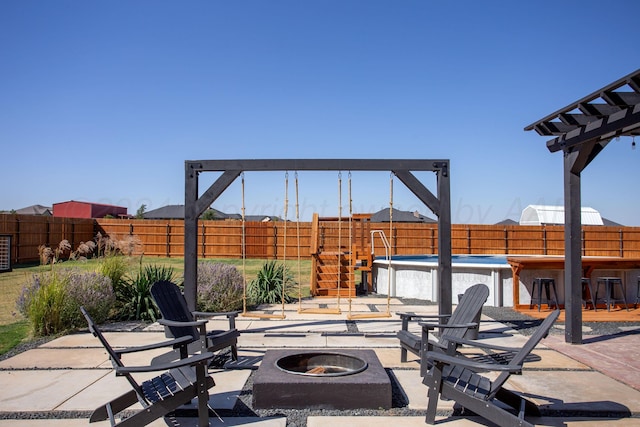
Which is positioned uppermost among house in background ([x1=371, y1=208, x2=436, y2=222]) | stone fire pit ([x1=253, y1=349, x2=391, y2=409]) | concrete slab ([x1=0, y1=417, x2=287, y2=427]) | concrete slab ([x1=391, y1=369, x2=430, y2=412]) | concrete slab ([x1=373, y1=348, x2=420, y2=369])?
house in background ([x1=371, y1=208, x2=436, y2=222])

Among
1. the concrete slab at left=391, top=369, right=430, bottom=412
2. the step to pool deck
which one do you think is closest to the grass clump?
the step to pool deck

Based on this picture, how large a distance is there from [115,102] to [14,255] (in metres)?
8.40

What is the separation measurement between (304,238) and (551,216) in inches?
922

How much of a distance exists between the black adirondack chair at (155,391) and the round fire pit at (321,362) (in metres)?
1.02

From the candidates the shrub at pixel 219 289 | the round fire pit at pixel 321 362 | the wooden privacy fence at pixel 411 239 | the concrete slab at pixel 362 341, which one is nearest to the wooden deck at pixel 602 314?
the concrete slab at pixel 362 341

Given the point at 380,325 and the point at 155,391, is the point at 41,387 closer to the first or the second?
the point at 155,391

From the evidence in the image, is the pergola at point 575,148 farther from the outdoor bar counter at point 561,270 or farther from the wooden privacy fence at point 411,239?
the wooden privacy fence at point 411,239

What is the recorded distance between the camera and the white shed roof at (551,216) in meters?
34.7

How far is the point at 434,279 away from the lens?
33.8 ft

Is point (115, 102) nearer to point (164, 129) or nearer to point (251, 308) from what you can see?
point (164, 129)

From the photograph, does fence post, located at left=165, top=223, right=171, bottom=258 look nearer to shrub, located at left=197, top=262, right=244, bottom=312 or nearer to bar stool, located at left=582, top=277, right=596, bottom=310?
shrub, located at left=197, top=262, right=244, bottom=312

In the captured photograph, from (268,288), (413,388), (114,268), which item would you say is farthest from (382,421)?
(268,288)

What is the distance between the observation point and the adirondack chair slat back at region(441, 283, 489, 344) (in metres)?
4.47

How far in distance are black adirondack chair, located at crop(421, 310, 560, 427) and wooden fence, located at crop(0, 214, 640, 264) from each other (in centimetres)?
1570
